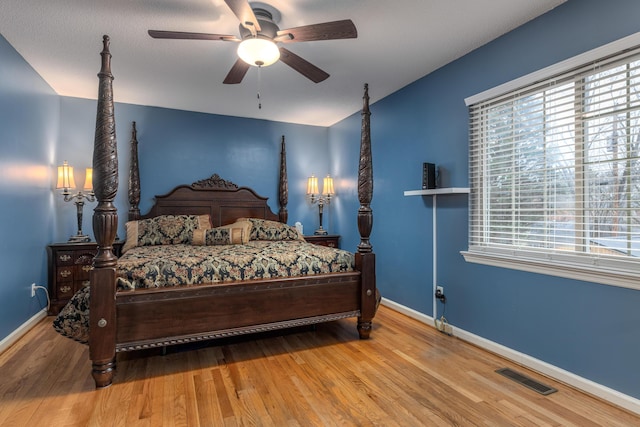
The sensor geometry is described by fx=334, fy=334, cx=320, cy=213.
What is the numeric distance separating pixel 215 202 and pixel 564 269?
394 centimetres

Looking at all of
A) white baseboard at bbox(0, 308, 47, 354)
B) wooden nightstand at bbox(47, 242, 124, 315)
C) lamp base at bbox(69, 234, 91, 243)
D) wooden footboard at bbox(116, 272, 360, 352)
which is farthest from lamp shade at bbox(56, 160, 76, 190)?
wooden footboard at bbox(116, 272, 360, 352)

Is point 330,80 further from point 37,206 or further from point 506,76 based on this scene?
point 37,206

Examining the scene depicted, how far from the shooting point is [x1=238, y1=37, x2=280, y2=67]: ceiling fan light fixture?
7.02 feet

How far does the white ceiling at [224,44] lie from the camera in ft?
7.50

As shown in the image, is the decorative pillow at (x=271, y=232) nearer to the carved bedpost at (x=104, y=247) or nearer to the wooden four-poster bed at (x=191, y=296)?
the wooden four-poster bed at (x=191, y=296)

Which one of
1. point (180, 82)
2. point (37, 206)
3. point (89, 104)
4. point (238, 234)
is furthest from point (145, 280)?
point (89, 104)

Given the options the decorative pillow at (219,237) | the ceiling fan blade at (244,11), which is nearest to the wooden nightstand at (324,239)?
the decorative pillow at (219,237)

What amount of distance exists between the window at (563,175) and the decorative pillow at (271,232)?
2.20 meters

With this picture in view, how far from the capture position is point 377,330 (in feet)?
10.3

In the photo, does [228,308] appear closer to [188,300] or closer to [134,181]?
[188,300]

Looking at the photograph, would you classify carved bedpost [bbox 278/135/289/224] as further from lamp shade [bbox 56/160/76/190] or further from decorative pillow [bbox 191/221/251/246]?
lamp shade [bbox 56/160/76/190]

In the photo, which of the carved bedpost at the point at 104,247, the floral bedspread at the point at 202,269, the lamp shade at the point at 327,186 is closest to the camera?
the carved bedpost at the point at 104,247

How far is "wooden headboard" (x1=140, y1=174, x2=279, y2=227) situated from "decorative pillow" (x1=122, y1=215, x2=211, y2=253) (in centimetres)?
36

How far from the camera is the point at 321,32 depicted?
81.5 inches
